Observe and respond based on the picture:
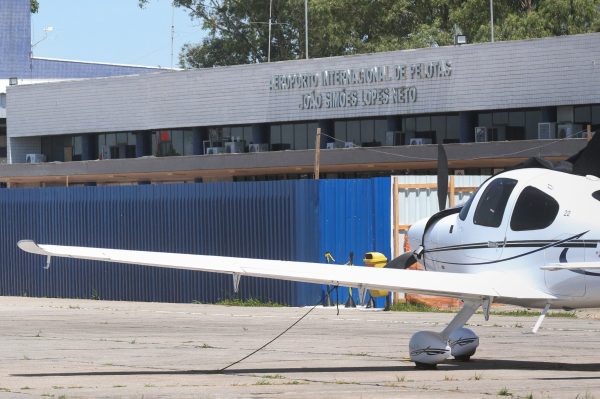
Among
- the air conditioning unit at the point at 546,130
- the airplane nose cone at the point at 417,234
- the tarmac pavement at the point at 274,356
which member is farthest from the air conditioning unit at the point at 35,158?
the airplane nose cone at the point at 417,234

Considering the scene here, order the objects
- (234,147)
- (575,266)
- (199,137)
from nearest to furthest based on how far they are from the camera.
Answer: (575,266) < (234,147) < (199,137)

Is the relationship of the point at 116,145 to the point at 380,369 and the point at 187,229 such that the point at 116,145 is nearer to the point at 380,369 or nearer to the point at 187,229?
the point at 187,229

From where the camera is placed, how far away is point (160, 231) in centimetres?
3116

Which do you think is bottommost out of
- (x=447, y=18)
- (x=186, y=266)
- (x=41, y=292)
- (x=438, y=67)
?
(x=41, y=292)

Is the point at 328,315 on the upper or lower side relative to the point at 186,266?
lower

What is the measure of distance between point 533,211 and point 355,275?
7.35 ft

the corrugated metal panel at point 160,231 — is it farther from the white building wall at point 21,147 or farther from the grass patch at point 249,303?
the white building wall at point 21,147

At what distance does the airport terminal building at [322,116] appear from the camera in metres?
48.0

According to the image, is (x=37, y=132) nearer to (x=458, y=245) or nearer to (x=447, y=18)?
(x=447, y=18)

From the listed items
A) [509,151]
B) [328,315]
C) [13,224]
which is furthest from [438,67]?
[328,315]

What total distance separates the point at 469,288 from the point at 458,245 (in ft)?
3.45

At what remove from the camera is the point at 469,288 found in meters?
14.7

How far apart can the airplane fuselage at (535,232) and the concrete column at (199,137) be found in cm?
4753

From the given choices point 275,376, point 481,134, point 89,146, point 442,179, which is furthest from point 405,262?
point 89,146
